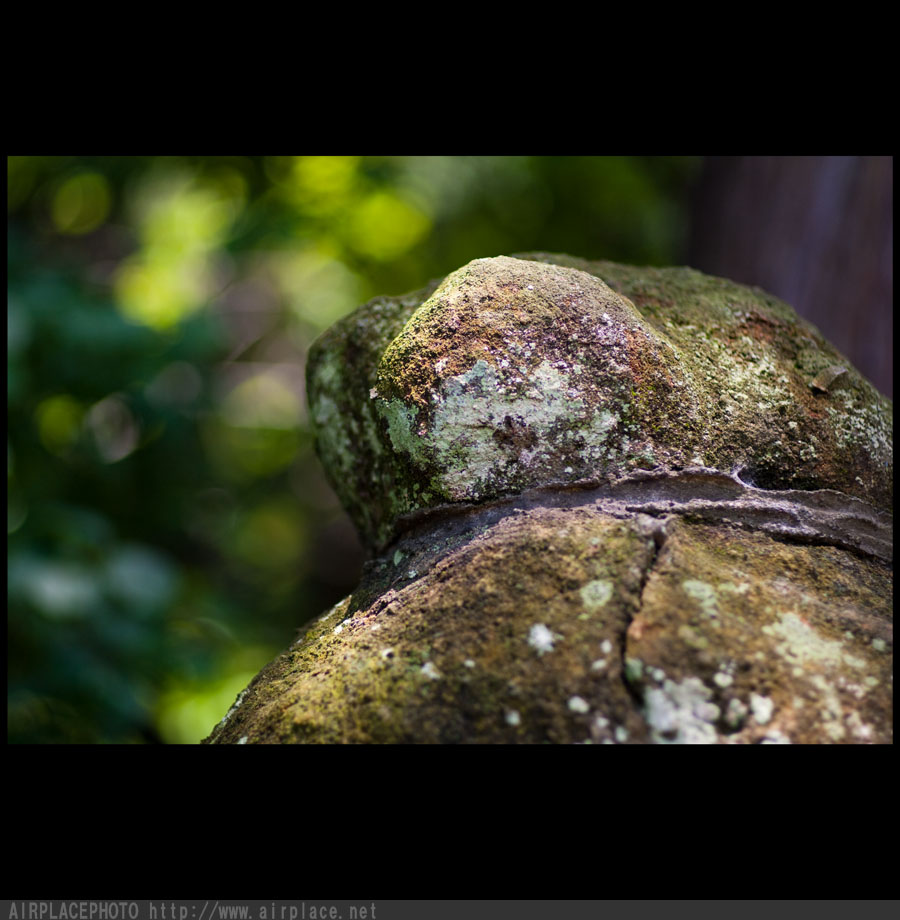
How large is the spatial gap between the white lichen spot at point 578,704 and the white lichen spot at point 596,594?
8 cm

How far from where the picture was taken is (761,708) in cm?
60

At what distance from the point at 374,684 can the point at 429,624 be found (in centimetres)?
7

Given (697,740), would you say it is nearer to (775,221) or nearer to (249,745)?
(249,745)

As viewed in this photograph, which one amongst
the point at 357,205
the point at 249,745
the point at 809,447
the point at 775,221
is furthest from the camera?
the point at 357,205

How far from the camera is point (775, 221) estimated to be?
248 cm

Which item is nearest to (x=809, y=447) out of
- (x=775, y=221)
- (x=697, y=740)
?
(x=697, y=740)

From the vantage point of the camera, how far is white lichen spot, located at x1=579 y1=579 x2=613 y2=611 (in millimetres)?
660

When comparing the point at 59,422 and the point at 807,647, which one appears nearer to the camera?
the point at 807,647

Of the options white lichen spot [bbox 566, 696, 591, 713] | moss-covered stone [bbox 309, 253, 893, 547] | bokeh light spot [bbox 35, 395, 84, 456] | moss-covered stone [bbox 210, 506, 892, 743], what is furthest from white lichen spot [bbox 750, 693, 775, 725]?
bokeh light spot [bbox 35, 395, 84, 456]

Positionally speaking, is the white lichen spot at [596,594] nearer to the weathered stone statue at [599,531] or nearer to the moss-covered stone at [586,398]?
the weathered stone statue at [599,531]

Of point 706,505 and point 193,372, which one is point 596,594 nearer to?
point 706,505

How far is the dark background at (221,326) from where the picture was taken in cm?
195

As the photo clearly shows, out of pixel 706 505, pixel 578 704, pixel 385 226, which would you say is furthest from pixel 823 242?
pixel 578 704

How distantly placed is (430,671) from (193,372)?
208cm
